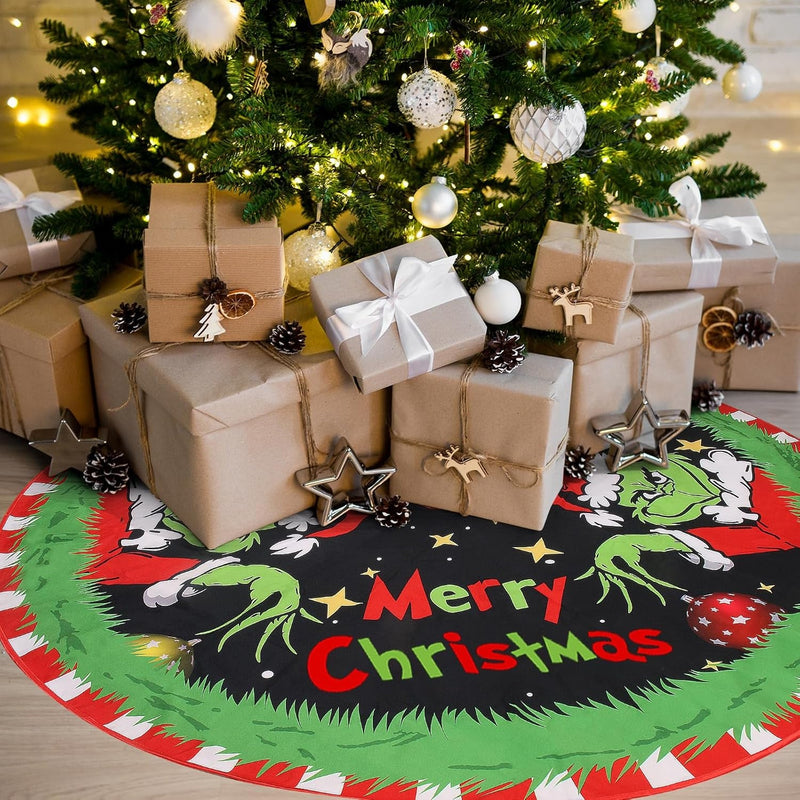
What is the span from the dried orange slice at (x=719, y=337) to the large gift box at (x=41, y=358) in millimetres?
1341

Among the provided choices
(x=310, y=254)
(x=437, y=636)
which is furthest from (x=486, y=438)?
(x=310, y=254)

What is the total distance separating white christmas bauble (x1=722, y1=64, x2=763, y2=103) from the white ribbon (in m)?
0.95

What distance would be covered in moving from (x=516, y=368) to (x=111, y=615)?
81 centimetres

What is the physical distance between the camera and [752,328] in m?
2.00

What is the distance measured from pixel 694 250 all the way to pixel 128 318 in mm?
1149

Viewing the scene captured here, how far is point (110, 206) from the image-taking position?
83.5 inches

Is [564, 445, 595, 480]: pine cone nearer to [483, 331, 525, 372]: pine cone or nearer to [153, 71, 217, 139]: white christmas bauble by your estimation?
[483, 331, 525, 372]: pine cone

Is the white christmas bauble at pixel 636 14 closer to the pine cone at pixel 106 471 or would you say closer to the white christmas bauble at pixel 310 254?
the white christmas bauble at pixel 310 254

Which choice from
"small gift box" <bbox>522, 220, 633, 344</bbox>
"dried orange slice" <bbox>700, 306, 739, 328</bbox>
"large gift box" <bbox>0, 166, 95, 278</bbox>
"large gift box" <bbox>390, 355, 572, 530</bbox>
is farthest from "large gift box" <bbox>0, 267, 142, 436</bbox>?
"dried orange slice" <bbox>700, 306, 739, 328</bbox>

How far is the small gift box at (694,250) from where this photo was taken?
1.85 meters

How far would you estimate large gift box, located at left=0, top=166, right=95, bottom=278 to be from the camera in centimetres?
192

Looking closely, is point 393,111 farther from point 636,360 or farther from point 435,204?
point 636,360

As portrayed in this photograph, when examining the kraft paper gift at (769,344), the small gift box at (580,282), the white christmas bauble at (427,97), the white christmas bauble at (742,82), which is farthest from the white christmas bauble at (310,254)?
the white christmas bauble at (742,82)

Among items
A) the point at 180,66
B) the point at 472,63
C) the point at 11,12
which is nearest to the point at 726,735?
the point at 472,63
